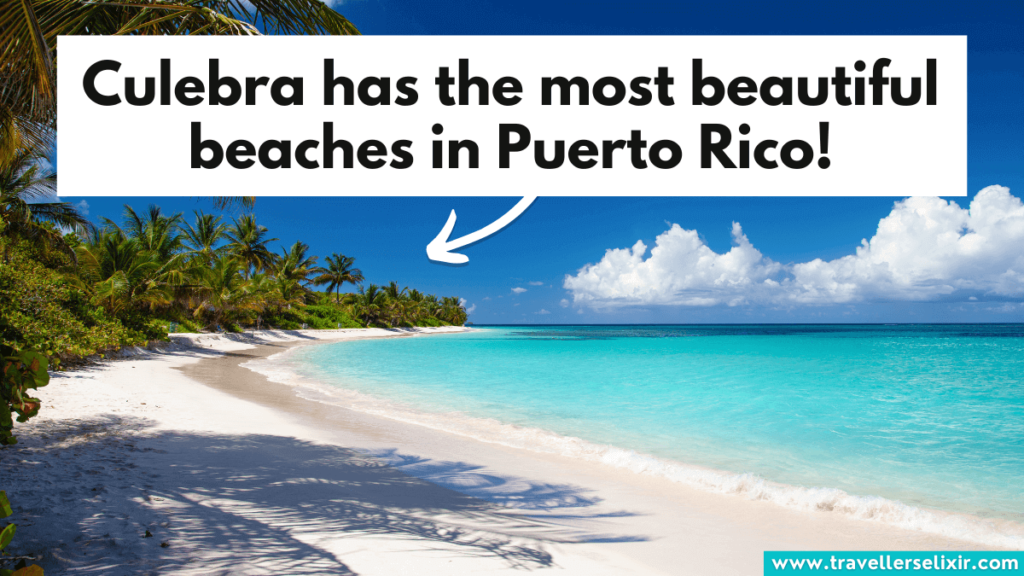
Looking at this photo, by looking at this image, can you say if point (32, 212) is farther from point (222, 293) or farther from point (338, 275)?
point (338, 275)

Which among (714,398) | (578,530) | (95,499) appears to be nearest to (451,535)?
(578,530)

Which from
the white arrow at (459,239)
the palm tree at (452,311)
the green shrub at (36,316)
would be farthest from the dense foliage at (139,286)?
the palm tree at (452,311)

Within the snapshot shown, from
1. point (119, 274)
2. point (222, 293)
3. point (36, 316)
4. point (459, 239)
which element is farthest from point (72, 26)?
point (222, 293)

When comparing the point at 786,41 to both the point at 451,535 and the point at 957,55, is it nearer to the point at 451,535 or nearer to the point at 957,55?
the point at 957,55

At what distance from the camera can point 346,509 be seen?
14.0 ft

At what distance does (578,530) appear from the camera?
429 centimetres

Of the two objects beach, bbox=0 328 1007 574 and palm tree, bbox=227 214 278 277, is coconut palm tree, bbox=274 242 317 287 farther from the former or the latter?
beach, bbox=0 328 1007 574

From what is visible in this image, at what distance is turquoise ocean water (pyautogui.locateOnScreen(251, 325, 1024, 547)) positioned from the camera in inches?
243

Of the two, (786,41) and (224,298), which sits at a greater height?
(786,41)

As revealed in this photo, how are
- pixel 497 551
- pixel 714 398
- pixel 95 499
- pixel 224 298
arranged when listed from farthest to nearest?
pixel 224 298 < pixel 714 398 < pixel 95 499 < pixel 497 551

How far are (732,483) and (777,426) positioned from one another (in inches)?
210

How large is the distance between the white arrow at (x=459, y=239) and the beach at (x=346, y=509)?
7.74ft

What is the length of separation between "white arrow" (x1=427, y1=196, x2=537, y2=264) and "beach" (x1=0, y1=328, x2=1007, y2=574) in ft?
7.74

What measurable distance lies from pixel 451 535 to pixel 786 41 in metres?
5.54
